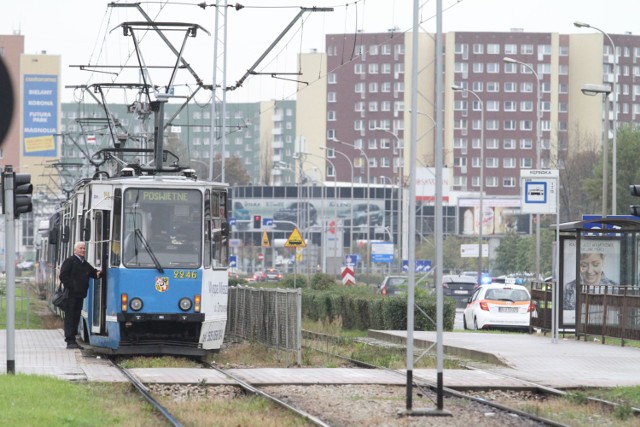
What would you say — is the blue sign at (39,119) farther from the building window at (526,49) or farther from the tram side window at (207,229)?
the tram side window at (207,229)

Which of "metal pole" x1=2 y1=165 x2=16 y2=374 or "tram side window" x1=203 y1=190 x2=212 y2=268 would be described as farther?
"tram side window" x1=203 y1=190 x2=212 y2=268

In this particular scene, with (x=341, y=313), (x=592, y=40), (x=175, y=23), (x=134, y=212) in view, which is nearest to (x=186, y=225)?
(x=134, y=212)

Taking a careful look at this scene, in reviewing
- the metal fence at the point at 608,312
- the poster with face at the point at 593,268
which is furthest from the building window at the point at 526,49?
the metal fence at the point at 608,312

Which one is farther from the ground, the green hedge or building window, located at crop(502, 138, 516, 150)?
building window, located at crop(502, 138, 516, 150)

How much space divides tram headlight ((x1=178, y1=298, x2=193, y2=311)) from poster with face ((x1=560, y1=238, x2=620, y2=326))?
11.1m

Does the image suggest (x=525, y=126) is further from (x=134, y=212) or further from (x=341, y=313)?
(x=134, y=212)

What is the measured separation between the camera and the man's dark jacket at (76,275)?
22438 millimetres

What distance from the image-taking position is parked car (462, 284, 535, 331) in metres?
37.5

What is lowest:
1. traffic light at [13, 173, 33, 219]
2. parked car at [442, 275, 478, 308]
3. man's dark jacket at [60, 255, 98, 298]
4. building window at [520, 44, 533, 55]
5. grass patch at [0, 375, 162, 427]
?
parked car at [442, 275, 478, 308]

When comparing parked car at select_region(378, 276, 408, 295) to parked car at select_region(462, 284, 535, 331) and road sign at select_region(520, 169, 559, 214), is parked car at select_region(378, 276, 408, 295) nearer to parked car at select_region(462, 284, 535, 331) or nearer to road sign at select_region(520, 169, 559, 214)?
parked car at select_region(462, 284, 535, 331)

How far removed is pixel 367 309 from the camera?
35.0 m

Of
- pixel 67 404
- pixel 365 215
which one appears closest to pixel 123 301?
pixel 67 404

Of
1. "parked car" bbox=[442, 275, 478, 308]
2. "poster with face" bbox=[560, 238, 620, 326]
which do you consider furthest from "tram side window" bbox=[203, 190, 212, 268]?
"parked car" bbox=[442, 275, 478, 308]

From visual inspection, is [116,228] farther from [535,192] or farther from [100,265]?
[535,192]
